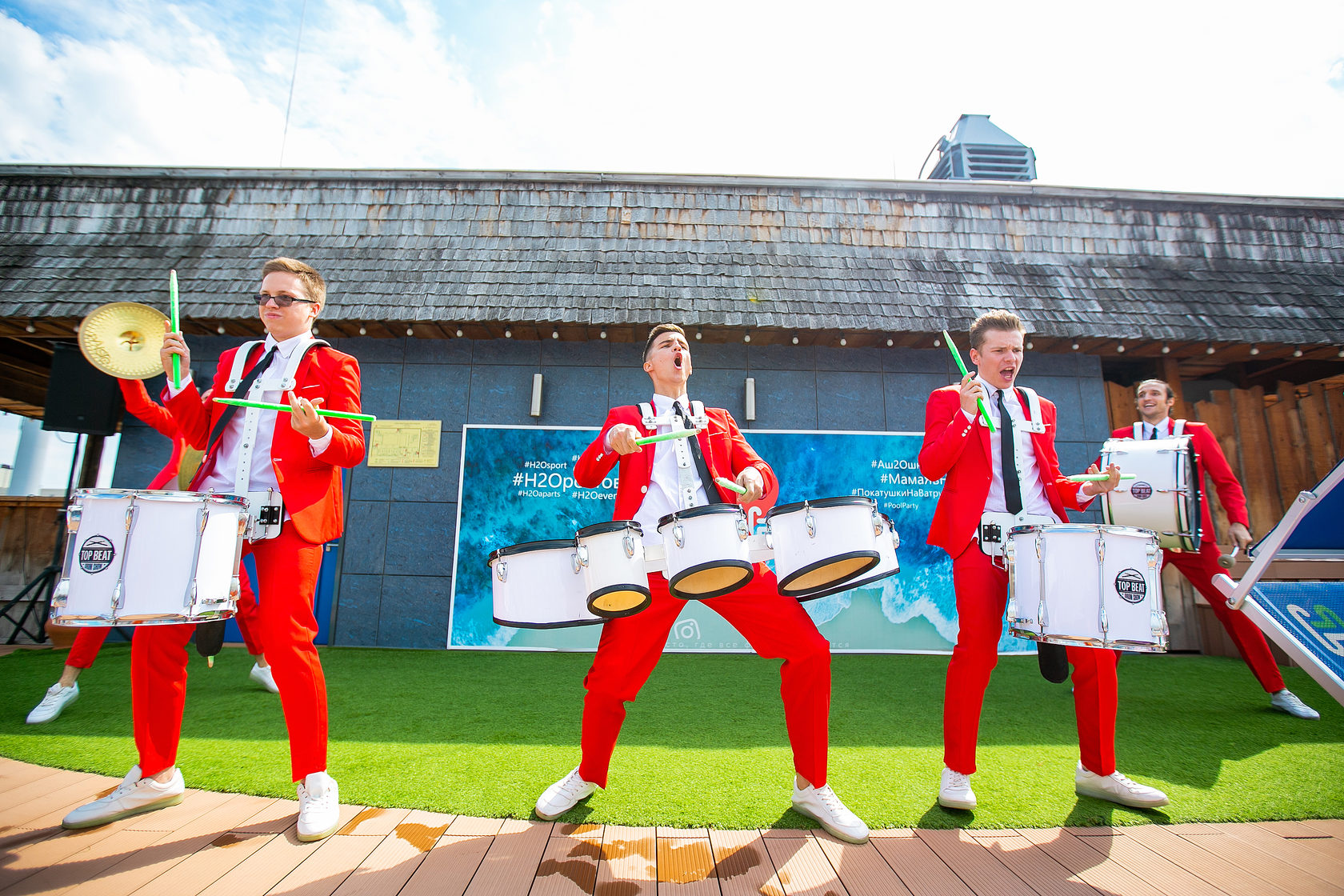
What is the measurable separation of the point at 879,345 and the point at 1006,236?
6.39 ft

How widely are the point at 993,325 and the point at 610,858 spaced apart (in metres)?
2.61

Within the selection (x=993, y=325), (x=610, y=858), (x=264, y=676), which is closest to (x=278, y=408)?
(x=610, y=858)

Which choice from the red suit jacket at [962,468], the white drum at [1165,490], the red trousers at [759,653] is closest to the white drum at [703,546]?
the red trousers at [759,653]

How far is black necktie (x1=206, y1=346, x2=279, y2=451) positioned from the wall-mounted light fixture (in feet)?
11.4

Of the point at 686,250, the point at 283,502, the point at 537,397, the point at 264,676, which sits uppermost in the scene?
the point at 686,250

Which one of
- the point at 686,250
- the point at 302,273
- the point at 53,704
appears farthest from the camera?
the point at 686,250

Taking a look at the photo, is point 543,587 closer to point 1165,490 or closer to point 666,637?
point 666,637

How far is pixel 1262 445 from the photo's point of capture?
6.29 meters

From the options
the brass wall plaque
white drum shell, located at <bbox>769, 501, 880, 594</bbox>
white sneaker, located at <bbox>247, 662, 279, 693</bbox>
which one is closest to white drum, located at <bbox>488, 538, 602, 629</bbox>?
white drum shell, located at <bbox>769, 501, 880, 594</bbox>

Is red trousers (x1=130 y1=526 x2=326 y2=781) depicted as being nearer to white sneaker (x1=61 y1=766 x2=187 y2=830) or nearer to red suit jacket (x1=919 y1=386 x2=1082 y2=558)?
white sneaker (x1=61 y1=766 x2=187 y2=830)

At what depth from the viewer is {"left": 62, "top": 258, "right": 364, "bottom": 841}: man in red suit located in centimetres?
225

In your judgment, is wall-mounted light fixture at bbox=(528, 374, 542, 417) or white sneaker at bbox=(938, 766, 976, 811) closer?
white sneaker at bbox=(938, 766, 976, 811)

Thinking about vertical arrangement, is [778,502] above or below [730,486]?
above

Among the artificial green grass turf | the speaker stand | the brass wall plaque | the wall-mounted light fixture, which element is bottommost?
the artificial green grass turf
